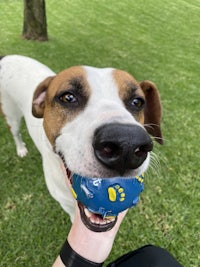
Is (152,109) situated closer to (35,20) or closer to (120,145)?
(120,145)

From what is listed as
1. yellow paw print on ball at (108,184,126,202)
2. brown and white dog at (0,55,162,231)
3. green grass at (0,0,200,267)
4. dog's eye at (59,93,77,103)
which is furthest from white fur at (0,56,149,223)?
green grass at (0,0,200,267)

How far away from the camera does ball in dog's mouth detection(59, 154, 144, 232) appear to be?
198 cm

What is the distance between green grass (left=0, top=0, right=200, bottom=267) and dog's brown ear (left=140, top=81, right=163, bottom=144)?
1162 millimetres

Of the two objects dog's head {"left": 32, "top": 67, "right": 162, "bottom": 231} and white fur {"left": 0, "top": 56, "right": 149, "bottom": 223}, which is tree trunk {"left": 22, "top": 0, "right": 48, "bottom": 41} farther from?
dog's head {"left": 32, "top": 67, "right": 162, "bottom": 231}

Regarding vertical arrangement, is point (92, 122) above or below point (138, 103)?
above

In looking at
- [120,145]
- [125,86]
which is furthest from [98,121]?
[125,86]

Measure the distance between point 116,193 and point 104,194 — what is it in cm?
8

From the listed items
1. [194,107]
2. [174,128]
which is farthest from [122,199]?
[194,107]

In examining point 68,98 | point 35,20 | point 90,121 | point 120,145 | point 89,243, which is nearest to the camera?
point 120,145

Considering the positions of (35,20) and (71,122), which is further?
(35,20)

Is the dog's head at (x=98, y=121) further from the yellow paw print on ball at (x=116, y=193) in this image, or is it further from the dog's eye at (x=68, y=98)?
the yellow paw print on ball at (x=116, y=193)

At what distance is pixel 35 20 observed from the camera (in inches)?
307

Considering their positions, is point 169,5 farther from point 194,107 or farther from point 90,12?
point 194,107

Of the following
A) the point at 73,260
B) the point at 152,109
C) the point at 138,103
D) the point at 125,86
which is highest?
the point at 125,86
